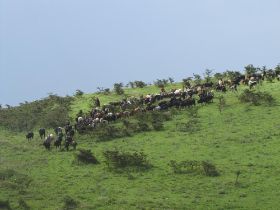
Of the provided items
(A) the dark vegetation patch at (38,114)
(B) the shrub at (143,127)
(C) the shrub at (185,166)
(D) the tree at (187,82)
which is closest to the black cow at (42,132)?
(A) the dark vegetation patch at (38,114)

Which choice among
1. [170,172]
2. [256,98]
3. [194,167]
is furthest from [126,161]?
[256,98]

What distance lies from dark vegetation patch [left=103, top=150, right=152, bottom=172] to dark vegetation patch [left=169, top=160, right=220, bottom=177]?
1835mm

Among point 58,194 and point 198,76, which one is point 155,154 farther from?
point 198,76

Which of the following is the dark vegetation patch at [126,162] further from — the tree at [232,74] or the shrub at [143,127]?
the tree at [232,74]

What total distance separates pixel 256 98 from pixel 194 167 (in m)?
17.6

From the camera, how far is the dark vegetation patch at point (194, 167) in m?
34.7

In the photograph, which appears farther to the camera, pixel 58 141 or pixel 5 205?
pixel 58 141

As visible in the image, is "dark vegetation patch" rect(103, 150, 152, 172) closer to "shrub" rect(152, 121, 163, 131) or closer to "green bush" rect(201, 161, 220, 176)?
"green bush" rect(201, 161, 220, 176)

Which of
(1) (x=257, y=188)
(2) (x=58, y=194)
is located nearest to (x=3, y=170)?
(2) (x=58, y=194)

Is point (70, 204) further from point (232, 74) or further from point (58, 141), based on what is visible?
point (232, 74)

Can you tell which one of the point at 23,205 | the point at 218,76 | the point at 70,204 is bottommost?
the point at 70,204

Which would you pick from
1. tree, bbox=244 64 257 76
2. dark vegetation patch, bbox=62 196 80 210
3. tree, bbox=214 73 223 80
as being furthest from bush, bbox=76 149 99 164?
tree, bbox=244 64 257 76

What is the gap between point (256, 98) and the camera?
169 ft

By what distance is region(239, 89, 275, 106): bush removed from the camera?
5119 centimetres
